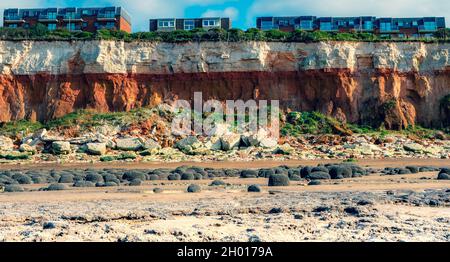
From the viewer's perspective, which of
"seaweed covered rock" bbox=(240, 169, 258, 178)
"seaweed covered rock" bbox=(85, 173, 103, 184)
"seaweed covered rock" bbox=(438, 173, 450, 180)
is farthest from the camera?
"seaweed covered rock" bbox=(240, 169, 258, 178)

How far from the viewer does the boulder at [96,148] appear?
32656mm

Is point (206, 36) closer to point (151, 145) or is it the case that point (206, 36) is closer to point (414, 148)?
point (151, 145)

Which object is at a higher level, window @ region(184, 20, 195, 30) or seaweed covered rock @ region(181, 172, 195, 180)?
window @ region(184, 20, 195, 30)

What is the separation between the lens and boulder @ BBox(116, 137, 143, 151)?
33.8 m

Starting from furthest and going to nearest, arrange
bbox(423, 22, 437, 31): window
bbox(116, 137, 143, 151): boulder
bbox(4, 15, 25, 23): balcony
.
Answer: bbox(423, 22, 437, 31): window, bbox(4, 15, 25, 23): balcony, bbox(116, 137, 143, 151): boulder

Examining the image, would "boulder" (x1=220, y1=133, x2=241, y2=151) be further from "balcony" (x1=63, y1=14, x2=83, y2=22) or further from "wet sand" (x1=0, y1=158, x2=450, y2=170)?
"balcony" (x1=63, y1=14, x2=83, y2=22)

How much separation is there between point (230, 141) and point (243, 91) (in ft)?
34.7

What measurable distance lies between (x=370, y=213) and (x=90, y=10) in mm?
69205

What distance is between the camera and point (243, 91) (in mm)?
43156

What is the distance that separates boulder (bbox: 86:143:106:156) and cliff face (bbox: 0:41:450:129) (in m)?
A: 9.68

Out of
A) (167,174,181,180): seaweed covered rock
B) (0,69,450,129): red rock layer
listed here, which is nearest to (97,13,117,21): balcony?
(0,69,450,129): red rock layer

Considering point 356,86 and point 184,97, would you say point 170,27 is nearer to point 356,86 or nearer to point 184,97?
point 184,97

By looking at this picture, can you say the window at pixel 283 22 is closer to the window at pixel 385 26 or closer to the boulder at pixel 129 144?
the window at pixel 385 26

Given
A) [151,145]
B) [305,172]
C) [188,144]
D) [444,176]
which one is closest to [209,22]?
[151,145]
